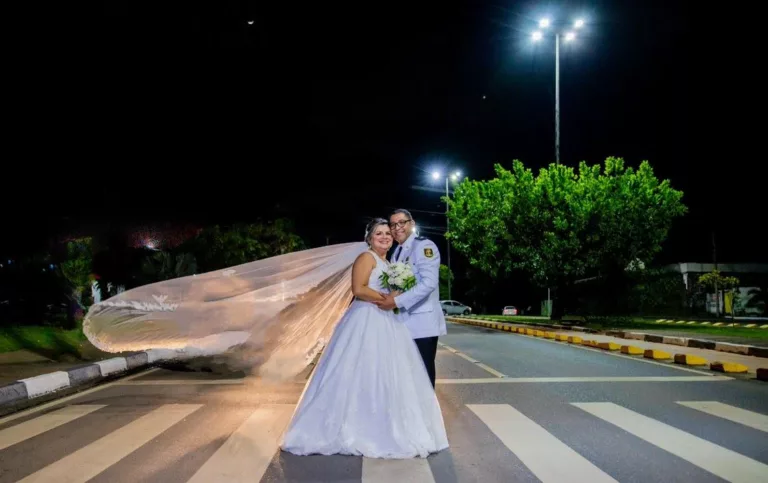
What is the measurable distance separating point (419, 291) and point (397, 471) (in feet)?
4.99

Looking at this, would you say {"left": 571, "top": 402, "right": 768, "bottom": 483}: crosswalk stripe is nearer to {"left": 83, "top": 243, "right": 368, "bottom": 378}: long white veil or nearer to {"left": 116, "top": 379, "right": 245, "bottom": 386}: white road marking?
{"left": 83, "top": 243, "right": 368, "bottom": 378}: long white veil

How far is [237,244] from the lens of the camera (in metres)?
38.8

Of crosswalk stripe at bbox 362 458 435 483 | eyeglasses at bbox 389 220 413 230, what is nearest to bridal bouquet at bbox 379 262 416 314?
eyeglasses at bbox 389 220 413 230

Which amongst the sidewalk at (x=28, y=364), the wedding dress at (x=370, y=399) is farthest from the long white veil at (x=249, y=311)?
the sidewalk at (x=28, y=364)

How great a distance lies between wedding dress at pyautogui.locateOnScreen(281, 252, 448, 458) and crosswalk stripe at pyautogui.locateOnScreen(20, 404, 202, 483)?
151 centimetres

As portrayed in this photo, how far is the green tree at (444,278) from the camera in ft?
167

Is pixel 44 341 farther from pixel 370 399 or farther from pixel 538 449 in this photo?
pixel 538 449

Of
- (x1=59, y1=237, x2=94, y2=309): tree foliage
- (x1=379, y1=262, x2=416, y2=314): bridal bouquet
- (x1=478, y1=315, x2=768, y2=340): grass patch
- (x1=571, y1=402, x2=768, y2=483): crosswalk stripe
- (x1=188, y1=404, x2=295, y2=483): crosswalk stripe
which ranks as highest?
(x1=59, y1=237, x2=94, y2=309): tree foliage

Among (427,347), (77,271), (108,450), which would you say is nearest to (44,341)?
(77,271)

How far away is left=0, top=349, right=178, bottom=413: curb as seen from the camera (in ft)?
29.1

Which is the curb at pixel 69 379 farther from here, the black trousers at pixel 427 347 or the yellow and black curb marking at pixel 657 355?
the yellow and black curb marking at pixel 657 355

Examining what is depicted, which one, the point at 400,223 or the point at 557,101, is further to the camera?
the point at 557,101

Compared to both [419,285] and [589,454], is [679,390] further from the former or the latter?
[419,285]

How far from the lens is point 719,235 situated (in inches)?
1777
